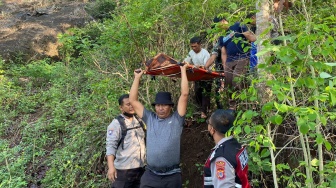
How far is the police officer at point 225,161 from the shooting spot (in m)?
2.37

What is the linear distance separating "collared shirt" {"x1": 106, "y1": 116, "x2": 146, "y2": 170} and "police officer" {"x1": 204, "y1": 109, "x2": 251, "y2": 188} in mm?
1432

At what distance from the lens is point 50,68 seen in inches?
398

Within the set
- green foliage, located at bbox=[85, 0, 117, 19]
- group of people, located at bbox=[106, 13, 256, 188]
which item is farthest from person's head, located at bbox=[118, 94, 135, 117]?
green foliage, located at bbox=[85, 0, 117, 19]

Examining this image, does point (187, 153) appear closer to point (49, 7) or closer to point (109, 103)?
point (109, 103)

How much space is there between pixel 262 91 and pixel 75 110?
15.6 ft

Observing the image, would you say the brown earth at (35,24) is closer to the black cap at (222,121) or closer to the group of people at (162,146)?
the group of people at (162,146)

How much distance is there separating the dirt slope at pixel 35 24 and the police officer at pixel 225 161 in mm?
10883

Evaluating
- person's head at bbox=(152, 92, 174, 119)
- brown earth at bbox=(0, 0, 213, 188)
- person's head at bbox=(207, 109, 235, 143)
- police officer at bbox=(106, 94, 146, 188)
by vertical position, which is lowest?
police officer at bbox=(106, 94, 146, 188)

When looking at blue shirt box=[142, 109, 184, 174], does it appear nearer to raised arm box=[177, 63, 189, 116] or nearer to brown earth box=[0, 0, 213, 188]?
raised arm box=[177, 63, 189, 116]

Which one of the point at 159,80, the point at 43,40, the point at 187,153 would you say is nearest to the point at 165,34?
the point at 159,80

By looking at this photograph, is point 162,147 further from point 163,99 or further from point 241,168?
point 241,168

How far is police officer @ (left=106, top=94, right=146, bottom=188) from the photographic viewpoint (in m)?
3.74

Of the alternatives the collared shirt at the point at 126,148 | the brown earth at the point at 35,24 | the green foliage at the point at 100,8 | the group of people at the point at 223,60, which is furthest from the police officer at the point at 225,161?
the green foliage at the point at 100,8

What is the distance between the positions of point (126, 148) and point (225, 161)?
1.67 meters
